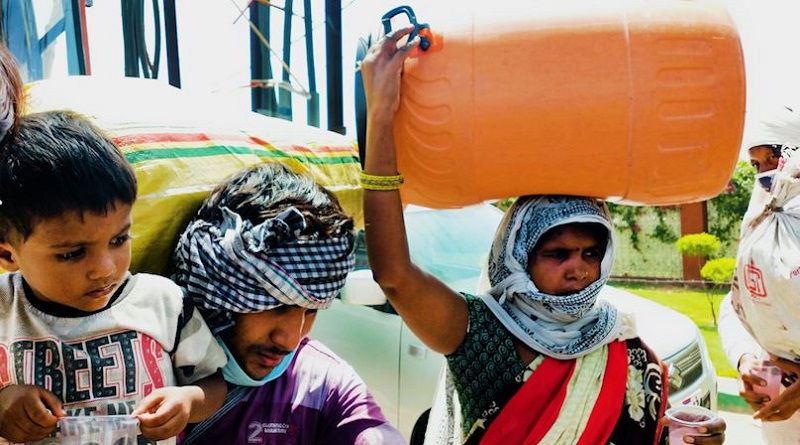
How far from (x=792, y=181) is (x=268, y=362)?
183cm

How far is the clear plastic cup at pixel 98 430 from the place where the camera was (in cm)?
112

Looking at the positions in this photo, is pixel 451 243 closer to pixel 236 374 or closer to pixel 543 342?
pixel 543 342

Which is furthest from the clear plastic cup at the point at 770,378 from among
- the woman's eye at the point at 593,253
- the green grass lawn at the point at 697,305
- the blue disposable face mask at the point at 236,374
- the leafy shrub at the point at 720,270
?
the leafy shrub at the point at 720,270

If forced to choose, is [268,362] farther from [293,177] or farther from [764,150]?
[764,150]

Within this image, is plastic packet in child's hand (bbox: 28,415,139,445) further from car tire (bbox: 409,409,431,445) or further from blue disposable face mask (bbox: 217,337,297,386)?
car tire (bbox: 409,409,431,445)

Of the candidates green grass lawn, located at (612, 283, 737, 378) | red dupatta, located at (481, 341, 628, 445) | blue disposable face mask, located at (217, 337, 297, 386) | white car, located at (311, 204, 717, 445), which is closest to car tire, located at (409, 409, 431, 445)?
white car, located at (311, 204, 717, 445)

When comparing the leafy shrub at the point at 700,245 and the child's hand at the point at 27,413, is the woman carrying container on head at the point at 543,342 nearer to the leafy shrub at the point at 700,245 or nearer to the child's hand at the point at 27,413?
the child's hand at the point at 27,413

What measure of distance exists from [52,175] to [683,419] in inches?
58.2

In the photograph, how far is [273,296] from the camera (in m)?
1.44

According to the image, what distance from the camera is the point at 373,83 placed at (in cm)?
160

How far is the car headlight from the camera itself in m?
3.54

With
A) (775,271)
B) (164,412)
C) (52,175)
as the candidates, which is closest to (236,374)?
(164,412)

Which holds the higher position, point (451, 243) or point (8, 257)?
point (8, 257)

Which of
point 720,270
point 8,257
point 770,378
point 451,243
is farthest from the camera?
point 720,270
